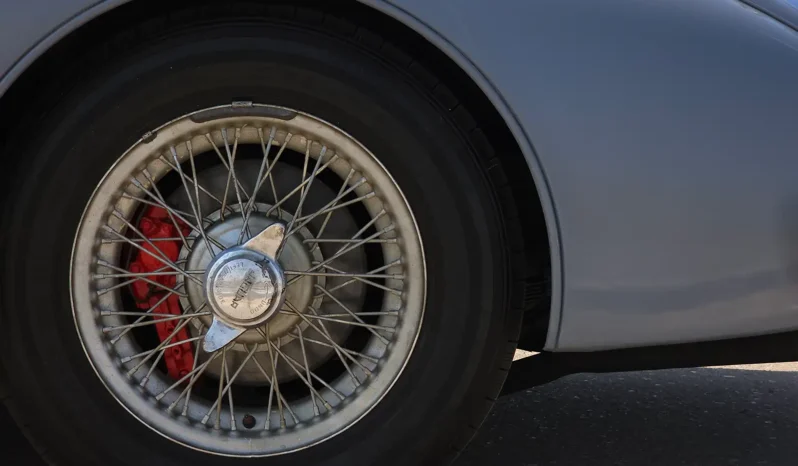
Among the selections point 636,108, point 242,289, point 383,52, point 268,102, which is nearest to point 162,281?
point 242,289

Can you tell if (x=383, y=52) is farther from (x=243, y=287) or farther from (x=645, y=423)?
(x=645, y=423)

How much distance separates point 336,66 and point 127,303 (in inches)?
26.6

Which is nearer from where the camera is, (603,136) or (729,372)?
(603,136)

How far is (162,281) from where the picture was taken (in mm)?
1573

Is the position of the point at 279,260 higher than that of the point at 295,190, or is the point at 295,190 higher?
the point at 295,190

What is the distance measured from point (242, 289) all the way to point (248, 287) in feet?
0.04

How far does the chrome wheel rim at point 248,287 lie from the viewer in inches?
58.3

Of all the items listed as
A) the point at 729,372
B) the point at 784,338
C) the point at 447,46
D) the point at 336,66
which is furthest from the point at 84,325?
the point at 729,372

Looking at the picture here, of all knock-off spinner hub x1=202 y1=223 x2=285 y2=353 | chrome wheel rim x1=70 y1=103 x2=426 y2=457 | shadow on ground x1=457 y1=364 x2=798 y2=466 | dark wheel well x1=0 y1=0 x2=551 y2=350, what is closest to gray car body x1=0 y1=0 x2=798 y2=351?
dark wheel well x1=0 y1=0 x2=551 y2=350

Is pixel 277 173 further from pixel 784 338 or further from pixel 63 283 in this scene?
pixel 784 338

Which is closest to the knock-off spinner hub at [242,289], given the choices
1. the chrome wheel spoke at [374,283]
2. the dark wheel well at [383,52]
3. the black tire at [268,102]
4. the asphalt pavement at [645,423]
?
the chrome wheel spoke at [374,283]

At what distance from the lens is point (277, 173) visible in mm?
1589

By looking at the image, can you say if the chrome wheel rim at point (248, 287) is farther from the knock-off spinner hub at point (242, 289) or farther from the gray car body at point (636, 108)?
the gray car body at point (636, 108)

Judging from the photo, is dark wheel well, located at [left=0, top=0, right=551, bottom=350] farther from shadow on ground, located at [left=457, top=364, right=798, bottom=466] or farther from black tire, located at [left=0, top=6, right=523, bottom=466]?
shadow on ground, located at [left=457, top=364, right=798, bottom=466]
